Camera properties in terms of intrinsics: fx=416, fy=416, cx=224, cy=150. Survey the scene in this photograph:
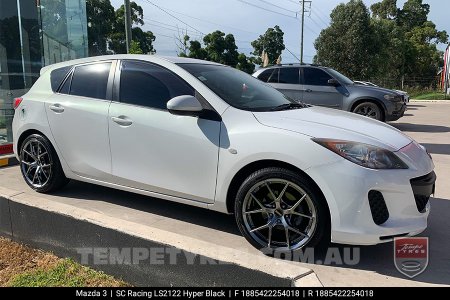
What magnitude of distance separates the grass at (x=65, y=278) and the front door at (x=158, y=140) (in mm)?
882

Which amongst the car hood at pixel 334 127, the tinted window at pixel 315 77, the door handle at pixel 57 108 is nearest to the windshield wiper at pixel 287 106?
the car hood at pixel 334 127

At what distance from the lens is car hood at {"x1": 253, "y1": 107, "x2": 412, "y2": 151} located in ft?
10.3

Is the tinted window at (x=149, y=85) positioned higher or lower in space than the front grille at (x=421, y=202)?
higher

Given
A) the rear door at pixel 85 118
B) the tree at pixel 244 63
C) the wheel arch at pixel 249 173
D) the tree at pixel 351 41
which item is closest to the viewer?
the wheel arch at pixel 249 173

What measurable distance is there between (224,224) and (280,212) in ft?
2.84

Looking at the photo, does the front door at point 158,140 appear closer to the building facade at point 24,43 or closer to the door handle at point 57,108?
the door handle at point 57,108

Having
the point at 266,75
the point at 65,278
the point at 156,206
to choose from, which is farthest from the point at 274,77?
the point at 65,278

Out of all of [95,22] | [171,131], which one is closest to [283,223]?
[171,131]

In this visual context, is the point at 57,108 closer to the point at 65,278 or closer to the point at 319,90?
the point at 65,278

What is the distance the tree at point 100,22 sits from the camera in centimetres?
3359

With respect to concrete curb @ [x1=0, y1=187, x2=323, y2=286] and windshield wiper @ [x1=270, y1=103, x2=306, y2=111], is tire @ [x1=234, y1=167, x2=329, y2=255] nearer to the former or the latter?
concrete curb @ [x1=0, y1=187, x2=323, y2=286]

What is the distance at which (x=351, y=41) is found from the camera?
24.4m

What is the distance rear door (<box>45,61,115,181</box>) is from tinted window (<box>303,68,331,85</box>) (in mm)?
7213

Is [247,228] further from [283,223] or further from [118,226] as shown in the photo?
[118,226]
